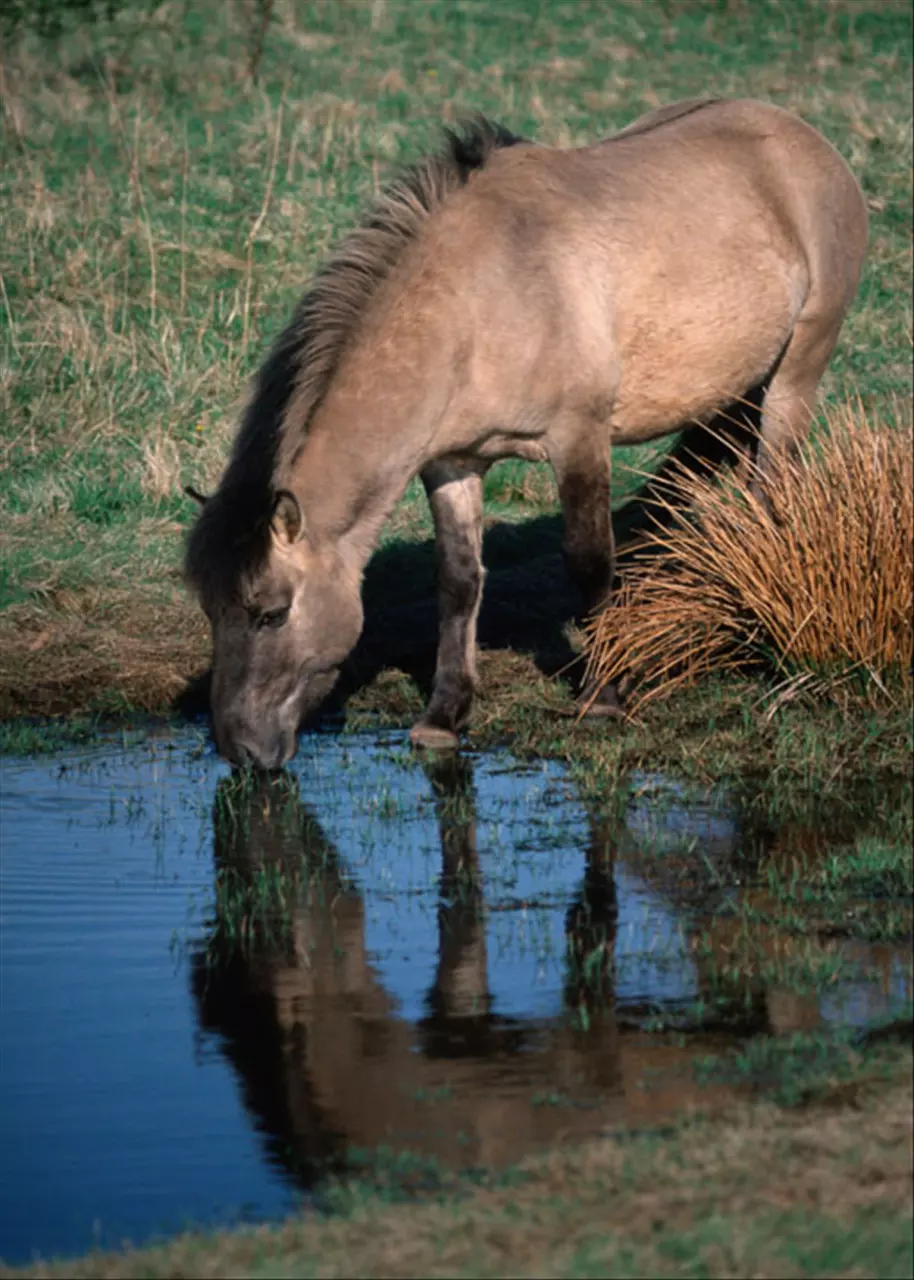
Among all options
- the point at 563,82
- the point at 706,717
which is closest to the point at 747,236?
the point at 706,717

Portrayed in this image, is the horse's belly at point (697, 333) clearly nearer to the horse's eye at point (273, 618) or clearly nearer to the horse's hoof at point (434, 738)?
Result: the horse's hoof at point (434, 738)

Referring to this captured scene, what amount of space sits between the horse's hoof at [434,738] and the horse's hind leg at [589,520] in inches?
20.8

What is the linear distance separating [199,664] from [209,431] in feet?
9.30

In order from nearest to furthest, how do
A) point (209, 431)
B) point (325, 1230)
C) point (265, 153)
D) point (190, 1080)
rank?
1. point (325, 1230)
2. point (190, 1080)
3. point (209, 431)
4. point (265, 153)

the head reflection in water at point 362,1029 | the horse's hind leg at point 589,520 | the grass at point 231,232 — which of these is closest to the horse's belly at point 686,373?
the horse's hind leg at point 589,520

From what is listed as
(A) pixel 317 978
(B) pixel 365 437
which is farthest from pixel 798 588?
(A) pixel 317 978

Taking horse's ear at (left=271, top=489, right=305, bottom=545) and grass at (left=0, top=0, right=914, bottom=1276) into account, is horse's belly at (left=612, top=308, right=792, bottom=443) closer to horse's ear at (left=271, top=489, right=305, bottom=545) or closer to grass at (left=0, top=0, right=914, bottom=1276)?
grass at (left=0, top=0, right=914, bottom=1276)

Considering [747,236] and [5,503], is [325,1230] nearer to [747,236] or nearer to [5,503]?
[747,236]

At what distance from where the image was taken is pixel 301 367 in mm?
6543

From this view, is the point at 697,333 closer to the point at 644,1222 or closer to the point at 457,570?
the point at 457,570

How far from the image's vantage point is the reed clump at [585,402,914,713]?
21.6 ft

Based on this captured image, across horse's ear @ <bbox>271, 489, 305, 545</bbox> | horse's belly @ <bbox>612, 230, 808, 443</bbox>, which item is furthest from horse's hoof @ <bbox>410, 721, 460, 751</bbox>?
horse's belly @ <bbox>612, 230, 808, 443</bbox>

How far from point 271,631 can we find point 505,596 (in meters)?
2.56

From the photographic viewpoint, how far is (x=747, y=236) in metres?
7.94
